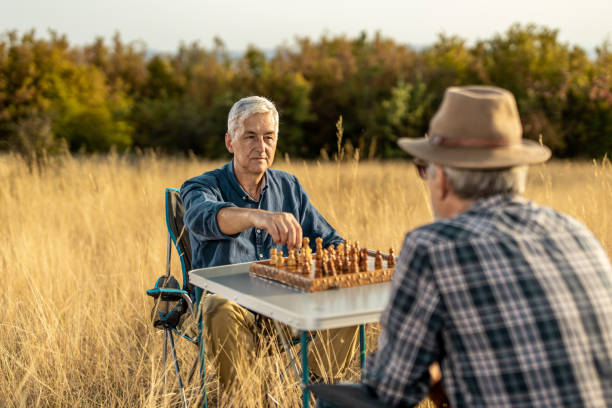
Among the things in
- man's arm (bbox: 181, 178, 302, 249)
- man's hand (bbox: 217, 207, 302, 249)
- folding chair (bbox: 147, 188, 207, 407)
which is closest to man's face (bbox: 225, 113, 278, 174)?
man's arm (bbox: 181, 178, 302, 249)

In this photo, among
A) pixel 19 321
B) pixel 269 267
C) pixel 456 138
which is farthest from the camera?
pixel 19 321

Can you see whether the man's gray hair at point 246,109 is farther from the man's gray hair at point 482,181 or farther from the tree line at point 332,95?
the tree line at point 332,95

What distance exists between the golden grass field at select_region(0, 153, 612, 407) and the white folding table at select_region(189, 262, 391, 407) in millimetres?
451

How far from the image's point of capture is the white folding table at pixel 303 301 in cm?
205

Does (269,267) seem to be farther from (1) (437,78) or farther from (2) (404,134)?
(1) (437,78)

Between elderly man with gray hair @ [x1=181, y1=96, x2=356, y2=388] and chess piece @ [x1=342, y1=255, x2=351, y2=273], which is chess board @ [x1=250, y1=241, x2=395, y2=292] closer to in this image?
chess piece @ [x1=342, y1=255, x2=351, y2=273]

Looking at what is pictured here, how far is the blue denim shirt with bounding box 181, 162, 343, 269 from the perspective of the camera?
10.1 feet

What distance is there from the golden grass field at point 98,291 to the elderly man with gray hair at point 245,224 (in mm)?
181

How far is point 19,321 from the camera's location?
13.9 ft

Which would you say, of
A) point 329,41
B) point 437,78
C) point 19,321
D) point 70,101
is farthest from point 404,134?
point 19,321

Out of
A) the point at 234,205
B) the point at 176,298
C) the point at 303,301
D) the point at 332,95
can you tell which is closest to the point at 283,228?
the point at 303,301

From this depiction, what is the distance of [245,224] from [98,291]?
6.95 feet

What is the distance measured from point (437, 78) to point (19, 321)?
957 inches

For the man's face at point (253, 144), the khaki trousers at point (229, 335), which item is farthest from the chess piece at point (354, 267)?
the man's face at point (253, 144)
